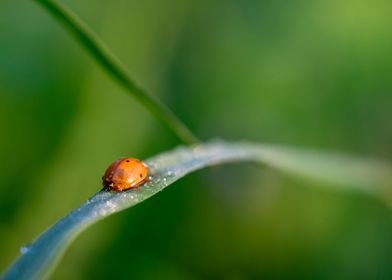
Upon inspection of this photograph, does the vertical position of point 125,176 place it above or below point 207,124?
below

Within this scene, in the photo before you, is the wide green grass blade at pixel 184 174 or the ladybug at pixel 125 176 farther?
the ladybug at pixel 125 176

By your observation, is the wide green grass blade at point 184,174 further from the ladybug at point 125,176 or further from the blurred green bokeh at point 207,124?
the blurred green bokeh at point 207,124

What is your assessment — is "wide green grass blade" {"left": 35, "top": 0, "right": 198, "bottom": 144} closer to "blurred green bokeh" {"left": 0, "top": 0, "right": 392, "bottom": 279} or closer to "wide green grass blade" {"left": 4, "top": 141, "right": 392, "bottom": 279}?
"wide green grass blade" {"left": 4, "top": 141, "right": 392, "bottom": 279}

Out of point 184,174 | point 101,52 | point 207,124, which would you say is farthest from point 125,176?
point 207,124

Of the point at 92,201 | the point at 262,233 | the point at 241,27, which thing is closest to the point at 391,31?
the point at 241,27

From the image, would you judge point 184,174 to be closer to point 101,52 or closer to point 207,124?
point 101,52

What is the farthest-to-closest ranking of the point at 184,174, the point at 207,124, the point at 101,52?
the point at 207,124 < the point at 101,52 < the point at 184,174

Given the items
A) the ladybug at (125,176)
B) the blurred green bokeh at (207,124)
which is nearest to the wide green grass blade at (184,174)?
Answer: the ladybug at (125,176)

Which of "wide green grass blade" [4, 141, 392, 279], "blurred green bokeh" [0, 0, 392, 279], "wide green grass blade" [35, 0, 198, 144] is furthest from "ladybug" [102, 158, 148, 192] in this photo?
"blurred green bokeh" [0, 0, 392, 279]
